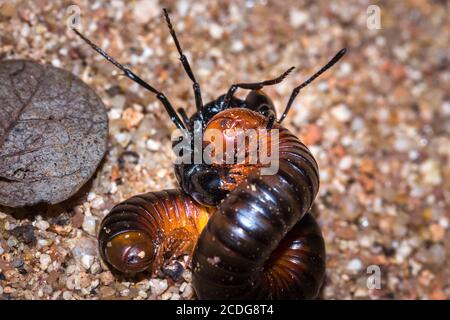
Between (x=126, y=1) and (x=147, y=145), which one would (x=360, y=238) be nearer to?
(x=147, y=145)

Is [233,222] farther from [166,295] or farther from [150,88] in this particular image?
[150,88]

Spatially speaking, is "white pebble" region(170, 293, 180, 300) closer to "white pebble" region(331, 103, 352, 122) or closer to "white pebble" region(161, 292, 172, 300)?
"white pebble" region(161, 292, 172, 300)

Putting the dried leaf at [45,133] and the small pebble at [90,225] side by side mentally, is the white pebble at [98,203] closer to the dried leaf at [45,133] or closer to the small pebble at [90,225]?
the small pebble at [90,225]

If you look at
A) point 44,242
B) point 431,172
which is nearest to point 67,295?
point 44,242

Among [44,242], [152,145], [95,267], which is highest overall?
[152,145]

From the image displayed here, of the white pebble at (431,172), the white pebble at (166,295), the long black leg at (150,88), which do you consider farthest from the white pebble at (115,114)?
the white pebble at (431,172)
